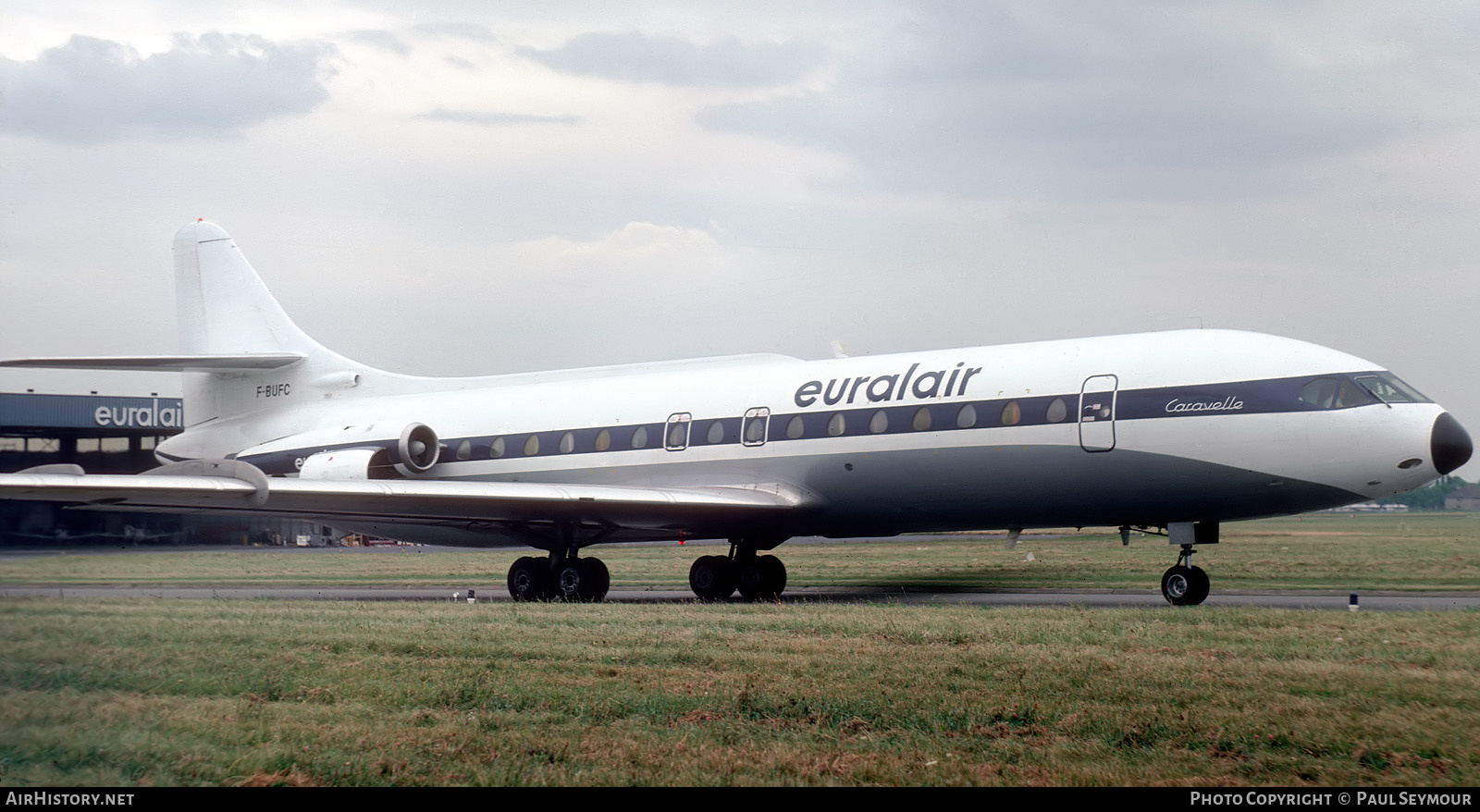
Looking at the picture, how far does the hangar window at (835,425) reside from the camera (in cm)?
1923

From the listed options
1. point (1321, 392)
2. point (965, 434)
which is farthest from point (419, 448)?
point (1321, 392)

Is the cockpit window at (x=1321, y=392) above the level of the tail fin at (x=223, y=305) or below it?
below

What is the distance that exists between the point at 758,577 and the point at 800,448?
10.3 ft

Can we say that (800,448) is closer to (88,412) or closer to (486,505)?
(486,505)

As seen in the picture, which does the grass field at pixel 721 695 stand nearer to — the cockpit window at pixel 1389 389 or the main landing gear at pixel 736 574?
the cockpit window at pixel 1389 389

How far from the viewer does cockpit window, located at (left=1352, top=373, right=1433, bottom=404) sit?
1580 cm

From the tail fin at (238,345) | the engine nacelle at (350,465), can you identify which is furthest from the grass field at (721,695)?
the tail fin at (238,345)

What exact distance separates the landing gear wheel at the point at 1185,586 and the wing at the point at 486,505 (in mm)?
5651

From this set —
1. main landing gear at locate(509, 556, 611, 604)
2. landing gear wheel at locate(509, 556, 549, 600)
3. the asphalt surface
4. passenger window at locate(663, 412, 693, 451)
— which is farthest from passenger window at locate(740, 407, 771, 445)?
landing gear wheel at locate(509, 556, 549, 600)

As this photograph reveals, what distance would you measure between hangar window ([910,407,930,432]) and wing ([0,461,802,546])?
92.9 inches

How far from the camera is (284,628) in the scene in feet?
41.4

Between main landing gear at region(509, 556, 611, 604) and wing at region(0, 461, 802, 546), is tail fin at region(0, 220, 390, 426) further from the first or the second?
main landing gear at region(509, 556, 611, 604)

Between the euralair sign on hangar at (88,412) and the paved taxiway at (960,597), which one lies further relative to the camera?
the paved taxiway at (960,597)
